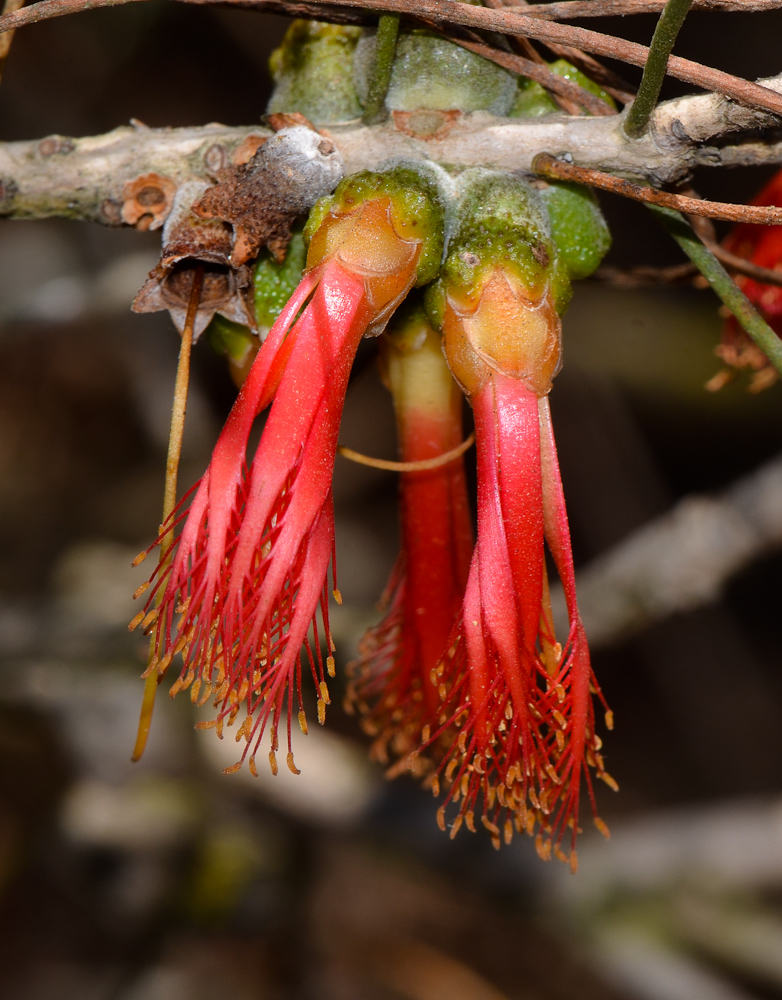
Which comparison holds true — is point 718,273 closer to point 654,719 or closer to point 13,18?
point 13,18

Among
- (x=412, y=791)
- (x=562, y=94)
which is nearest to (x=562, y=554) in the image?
(x=562, y=94)

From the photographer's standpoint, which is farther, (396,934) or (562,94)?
(396,934)

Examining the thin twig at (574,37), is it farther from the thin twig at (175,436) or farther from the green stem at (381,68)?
the thin twig at (175,436)

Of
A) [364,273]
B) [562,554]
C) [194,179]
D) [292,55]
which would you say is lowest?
[562,554]

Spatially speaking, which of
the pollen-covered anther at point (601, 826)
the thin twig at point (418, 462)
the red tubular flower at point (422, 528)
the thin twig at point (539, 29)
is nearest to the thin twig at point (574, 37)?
the thin twig at point (539, 29)

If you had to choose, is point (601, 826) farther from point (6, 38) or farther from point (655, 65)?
point (6, 38)

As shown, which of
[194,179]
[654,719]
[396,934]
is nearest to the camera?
[194,179]

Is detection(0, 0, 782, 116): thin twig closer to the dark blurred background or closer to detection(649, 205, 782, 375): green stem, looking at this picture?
detection(649, 205, 782, 375): green stem
